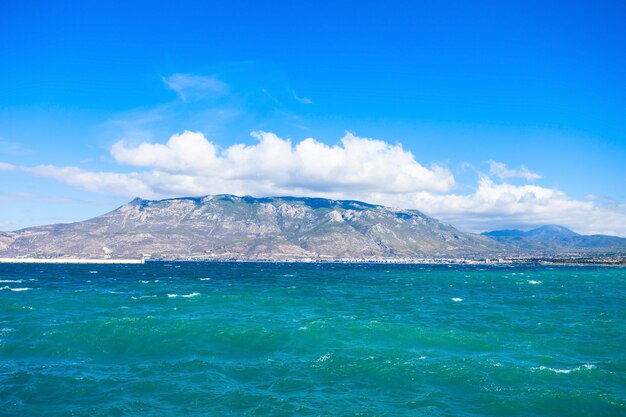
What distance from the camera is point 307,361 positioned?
1566 inches

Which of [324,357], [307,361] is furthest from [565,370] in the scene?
[307,361]

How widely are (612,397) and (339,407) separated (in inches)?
824

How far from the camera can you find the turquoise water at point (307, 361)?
29.4 m

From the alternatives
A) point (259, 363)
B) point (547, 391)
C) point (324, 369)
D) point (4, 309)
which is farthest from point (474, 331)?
point (4, 309)

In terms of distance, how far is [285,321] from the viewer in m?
59.4

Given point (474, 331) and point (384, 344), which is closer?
point (384, 344)

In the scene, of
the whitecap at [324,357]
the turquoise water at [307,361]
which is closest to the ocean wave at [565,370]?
the turquoise water at [307,361]

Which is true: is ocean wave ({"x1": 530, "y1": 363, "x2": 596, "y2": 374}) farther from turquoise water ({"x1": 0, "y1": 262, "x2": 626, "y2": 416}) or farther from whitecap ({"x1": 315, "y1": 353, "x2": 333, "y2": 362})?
whitecap ({"x1": 315, "y1": 353, "x2": 333, "y2": 362})

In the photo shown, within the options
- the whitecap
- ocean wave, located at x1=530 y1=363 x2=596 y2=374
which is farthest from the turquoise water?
ocean wave, located at x1=530 y1=363 x2=596 y2=374

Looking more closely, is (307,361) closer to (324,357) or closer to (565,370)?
(324,357)

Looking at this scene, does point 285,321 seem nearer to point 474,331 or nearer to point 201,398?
point 474,331

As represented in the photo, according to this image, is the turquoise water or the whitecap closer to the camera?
the turquoise water

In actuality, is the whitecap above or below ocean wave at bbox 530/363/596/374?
below

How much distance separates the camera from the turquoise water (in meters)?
29.4
